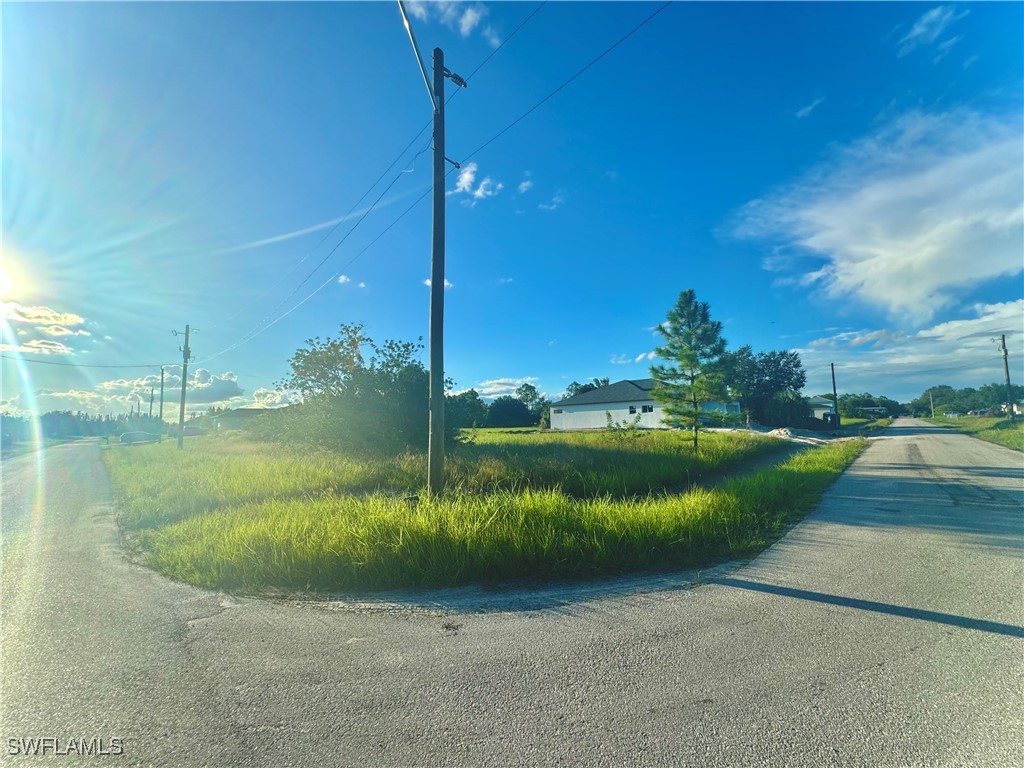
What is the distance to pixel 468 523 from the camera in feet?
16.1

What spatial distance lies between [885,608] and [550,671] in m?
2.85

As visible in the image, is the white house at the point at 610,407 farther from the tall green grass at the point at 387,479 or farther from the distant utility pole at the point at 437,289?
the distant utility pole at the point at 437,289

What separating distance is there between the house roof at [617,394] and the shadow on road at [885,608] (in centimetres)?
3713

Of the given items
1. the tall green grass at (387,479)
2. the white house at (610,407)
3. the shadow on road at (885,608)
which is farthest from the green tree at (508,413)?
the shadow on road at (885,608)

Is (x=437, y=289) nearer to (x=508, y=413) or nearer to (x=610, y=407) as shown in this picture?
(x=610, y=407)

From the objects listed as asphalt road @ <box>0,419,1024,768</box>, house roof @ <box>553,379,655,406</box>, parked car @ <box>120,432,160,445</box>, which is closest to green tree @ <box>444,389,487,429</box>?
asphalt road @ <box>0,419,1024,768</box>

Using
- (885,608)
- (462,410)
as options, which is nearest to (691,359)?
(462,410)

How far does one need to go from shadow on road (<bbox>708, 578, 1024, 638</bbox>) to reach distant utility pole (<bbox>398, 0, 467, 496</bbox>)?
14.5 feet

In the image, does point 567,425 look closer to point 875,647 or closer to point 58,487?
point 58,487

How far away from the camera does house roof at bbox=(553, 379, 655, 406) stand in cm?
4116

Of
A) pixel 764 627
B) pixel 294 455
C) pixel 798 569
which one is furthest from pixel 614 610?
pixel 294 455

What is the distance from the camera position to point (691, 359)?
61.1 ft

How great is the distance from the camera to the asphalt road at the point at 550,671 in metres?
2.02

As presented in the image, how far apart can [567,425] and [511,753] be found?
4288cm
